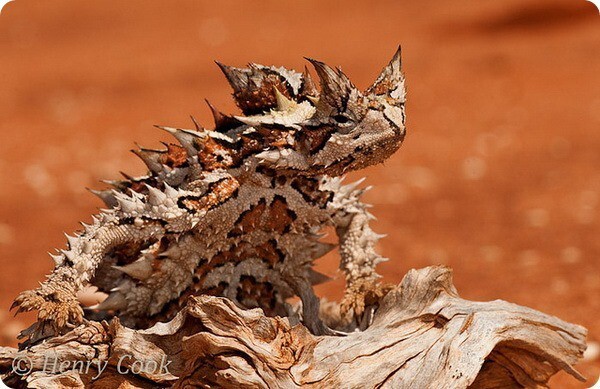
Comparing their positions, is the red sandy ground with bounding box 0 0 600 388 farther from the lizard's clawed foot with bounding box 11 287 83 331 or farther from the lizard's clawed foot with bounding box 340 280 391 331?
the lizard's clawed foot with bounding box 11 287 83 331

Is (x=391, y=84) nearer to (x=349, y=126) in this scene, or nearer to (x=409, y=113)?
(x=349, y=126)

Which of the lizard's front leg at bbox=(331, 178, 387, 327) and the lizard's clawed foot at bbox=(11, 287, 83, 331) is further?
the lizard's front leg at bbox=(331, 178, 387, 327)

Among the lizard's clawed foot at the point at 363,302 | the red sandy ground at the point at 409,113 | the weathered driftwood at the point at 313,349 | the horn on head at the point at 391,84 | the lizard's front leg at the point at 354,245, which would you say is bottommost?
the weathered driftwood at the point at 313,349

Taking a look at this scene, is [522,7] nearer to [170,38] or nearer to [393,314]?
[170,38]

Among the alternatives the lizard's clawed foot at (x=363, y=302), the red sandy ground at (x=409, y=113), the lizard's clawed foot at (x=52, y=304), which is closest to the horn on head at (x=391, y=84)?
the lizard's clawed foot at (x=363, y=302)

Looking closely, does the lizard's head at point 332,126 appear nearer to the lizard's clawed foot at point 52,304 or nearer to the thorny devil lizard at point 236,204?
the thorny devil lizard at point 236,204

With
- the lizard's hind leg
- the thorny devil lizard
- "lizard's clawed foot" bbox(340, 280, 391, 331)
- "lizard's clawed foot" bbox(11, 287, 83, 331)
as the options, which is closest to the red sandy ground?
"lizard's clawed foot" bbox(340, 280, 391, 331)

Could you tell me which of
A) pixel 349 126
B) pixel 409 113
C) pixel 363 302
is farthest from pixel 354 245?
pixel 409 113

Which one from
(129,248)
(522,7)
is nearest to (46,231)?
(129,248)
